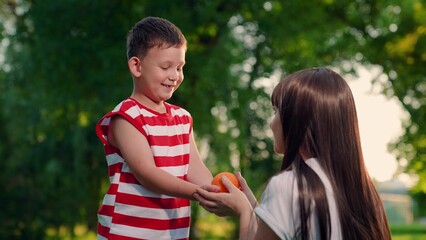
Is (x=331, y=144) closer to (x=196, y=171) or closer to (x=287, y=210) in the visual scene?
(x=287, y=210)

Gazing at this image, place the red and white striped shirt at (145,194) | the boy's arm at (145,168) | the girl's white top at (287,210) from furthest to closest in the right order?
the red and white striped shirt at (145,194) < the boy's arm at (145,168) < the girl's white top at (287,210)

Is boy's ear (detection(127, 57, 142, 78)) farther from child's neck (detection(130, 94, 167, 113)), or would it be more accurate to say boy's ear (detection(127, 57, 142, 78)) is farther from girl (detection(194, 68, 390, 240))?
girl (detection(194, 68, 390, 240))

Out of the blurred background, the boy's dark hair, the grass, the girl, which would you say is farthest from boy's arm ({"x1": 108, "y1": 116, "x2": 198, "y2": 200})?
the grass

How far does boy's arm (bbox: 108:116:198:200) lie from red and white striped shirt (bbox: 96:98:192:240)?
2.0 inches

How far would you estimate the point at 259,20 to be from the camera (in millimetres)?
16125

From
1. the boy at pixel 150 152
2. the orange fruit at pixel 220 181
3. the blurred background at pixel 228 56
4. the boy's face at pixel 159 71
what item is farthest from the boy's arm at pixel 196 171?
the blurred background at pixel 228 56

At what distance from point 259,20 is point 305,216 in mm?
13293

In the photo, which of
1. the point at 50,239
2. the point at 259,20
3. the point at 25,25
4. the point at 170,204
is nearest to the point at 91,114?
the point at 25,25

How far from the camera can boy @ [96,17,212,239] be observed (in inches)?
147

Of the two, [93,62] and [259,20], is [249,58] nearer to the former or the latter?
[259,20]

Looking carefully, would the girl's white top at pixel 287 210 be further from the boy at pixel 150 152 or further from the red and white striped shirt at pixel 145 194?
the red and white striped shirt at pixel 145 194

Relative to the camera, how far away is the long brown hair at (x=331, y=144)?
309cm

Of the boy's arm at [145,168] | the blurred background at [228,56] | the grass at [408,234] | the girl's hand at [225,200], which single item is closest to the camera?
the girl's hand at [225,200]

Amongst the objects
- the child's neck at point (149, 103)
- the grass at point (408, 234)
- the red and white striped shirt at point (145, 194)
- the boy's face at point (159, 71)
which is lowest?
the grass at point (408, 234)
